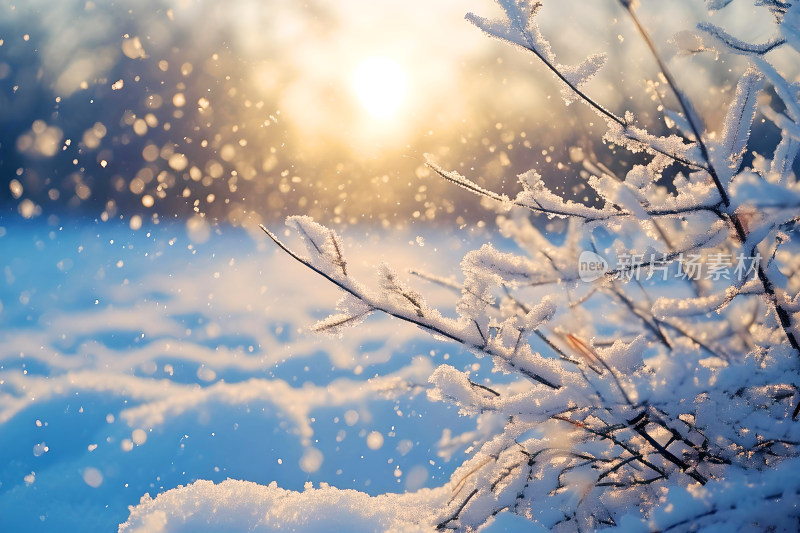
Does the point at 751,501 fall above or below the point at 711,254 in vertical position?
below

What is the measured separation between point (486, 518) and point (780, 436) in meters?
0.63

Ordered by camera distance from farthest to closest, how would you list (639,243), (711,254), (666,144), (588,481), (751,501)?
(639,243)
(711,254)
(588,481)
(666,144)
(751,501)

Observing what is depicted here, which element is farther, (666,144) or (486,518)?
(486,518)

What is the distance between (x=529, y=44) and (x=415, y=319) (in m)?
0.56

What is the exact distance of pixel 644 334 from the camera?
0.95 meters

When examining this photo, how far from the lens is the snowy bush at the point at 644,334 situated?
2.49ft

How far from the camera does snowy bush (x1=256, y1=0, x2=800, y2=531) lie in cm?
76

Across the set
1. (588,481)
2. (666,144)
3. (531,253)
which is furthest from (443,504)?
(666,144)

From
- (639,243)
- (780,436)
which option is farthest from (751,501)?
(639,243)

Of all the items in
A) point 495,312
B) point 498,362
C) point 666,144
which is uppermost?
point 666,144

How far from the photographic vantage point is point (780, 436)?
0.77 metres

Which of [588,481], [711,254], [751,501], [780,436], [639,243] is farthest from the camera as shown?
[639,243]

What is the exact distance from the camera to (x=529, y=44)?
2.82 ft

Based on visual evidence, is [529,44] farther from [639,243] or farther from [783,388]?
[783,388]
